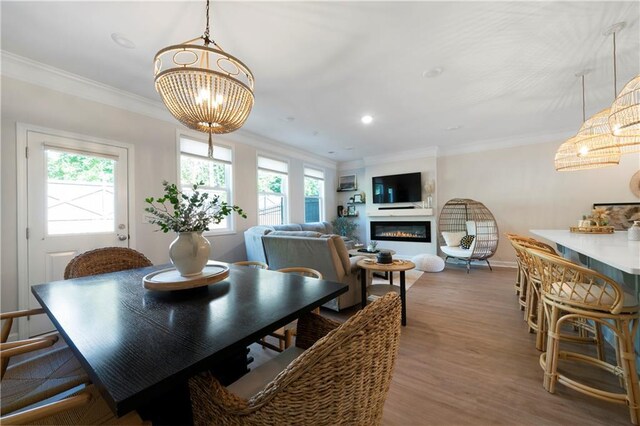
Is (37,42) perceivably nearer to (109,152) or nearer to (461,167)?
(109,152)

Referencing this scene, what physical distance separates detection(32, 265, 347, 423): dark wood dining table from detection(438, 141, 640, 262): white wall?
5367 mm

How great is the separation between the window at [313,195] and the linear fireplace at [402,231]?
1.48 m

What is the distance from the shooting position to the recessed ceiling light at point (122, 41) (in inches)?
81.7

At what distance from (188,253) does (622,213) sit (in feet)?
21.6

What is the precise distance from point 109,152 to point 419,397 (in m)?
3.87

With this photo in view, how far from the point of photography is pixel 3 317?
126cm

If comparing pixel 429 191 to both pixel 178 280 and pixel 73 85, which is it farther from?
pixel 73 85

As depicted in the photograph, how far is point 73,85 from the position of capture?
2.70 m

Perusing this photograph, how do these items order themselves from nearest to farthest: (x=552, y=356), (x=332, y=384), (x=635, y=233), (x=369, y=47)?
(x=332, y=384) → (x=552, y=356) → (x=635, y=233) → (x=369, y=47)

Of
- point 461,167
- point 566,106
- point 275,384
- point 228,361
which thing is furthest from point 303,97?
point 461,167

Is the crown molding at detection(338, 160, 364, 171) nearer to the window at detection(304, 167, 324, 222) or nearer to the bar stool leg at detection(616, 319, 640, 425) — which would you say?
the window at detection(304, 167, 324, 222)

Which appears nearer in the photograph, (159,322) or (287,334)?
(159,322)

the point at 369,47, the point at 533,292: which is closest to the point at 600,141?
the point at 533,292

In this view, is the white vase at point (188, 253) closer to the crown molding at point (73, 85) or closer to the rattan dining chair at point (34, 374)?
the rattan dining chair at point (34, 374)
